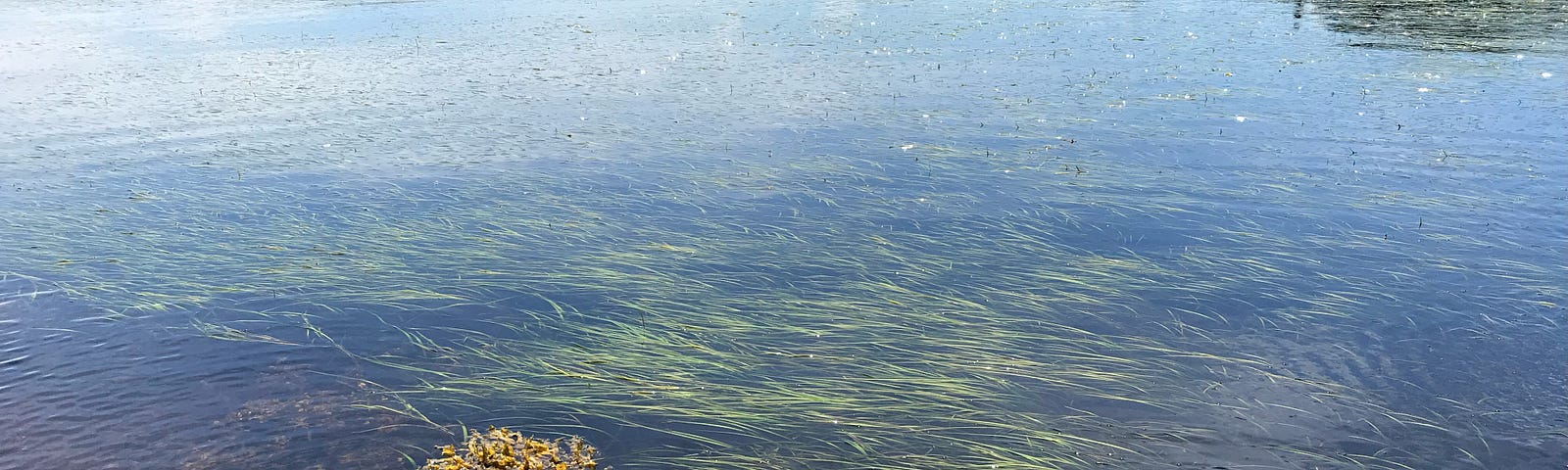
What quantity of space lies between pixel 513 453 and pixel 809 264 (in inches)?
164

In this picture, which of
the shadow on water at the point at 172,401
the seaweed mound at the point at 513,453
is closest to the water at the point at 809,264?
the shadow on water at the point at 172,401

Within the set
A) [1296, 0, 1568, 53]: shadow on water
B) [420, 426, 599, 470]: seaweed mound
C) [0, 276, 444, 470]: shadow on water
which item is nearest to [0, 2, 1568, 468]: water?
[0, 276, 444, 470]: shadow on water

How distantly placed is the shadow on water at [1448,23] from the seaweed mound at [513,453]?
1899 cm

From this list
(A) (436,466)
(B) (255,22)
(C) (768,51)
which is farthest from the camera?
(B) (255,22)

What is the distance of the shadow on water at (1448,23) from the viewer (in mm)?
20969

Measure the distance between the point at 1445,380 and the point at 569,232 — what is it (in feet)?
24.4

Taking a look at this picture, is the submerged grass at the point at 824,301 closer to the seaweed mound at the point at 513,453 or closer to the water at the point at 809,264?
the water at the point at 809,264

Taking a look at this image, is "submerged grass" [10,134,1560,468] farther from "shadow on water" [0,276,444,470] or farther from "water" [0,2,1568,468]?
"shadow on water" [0,276,444,470]

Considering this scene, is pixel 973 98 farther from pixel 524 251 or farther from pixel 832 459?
pixel 832 459

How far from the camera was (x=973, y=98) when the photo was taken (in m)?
17.5

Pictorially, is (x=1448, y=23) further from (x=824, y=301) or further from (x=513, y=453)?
(x=513, y=453)

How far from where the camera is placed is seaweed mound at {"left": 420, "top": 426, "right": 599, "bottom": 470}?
6344 mm

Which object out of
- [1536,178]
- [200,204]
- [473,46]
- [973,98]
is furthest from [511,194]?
[473,46]

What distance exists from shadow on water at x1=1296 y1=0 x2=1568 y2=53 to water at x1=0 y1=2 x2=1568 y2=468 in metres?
0.65
